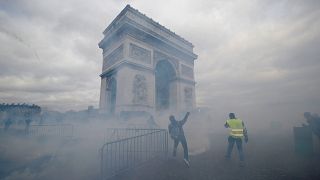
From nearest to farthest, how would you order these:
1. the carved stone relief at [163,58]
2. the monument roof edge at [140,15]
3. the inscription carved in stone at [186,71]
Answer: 1. the monument roof edge at [140,15]
2. the carved stone relief at [163,58]
3. the inscription carved in stone at [186,71]

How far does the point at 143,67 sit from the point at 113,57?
3393 millimetres

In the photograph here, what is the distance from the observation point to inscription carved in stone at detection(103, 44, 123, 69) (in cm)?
1446

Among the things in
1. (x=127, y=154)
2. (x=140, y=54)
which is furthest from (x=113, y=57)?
(x=127, y=154)

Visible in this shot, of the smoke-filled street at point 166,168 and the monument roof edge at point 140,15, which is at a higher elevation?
the monument roof edge at point 140,15

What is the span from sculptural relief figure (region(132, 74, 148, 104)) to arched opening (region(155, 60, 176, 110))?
13.9ft

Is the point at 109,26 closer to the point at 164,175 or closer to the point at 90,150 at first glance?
the point at 90,150

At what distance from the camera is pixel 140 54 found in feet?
47.3

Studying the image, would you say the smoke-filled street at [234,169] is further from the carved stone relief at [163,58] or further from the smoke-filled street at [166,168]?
the carved stone relief at [163,58]

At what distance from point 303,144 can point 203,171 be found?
4418mm

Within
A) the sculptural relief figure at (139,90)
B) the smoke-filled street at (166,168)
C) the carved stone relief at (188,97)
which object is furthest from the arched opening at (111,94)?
the smoke-filled street at (166,168)

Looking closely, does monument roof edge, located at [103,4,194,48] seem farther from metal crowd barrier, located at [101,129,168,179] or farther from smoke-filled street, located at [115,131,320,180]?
smoke-filled street, located at [115,131,320,180]

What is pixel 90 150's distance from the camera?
8.20 meters

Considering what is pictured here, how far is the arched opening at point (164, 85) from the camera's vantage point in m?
18.1

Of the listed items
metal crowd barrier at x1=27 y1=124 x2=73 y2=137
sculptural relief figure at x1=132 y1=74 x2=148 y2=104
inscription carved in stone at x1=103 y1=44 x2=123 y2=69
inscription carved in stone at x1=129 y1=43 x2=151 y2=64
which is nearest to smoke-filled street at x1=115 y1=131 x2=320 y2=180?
sculptural relief figure at x1=132 y1=74 x2=148 y2=104
